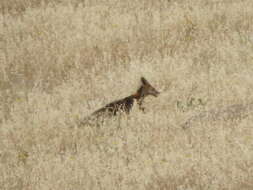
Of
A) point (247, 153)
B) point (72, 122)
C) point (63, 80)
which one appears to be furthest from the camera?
point (63, 80)

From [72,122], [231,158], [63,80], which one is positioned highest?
[63,80]

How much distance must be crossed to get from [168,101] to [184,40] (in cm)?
311

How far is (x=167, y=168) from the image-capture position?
641 centimetres

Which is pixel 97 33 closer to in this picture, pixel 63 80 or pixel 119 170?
pixel 63 80

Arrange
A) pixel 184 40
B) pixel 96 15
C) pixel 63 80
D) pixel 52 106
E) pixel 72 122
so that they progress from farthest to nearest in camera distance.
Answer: pixel 96 15 < pixel 184 40 < pixel 63 80 < pixel 52 106 < pixel 72 122

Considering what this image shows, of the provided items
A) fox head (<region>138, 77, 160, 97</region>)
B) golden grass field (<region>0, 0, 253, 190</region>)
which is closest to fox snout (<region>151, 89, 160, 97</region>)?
fox head (<region>138, 77, 160, 97</region>)

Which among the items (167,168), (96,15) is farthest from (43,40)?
(167,168)

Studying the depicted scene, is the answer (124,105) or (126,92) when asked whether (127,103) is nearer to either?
(124,105)

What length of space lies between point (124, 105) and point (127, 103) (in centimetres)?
7

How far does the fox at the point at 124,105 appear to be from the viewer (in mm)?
8320

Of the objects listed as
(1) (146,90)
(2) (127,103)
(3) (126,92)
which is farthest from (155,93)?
(3) (126,92)

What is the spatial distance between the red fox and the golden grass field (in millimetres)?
127

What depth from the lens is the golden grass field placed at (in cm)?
655

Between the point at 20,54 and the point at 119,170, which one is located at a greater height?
the point at 20,54
